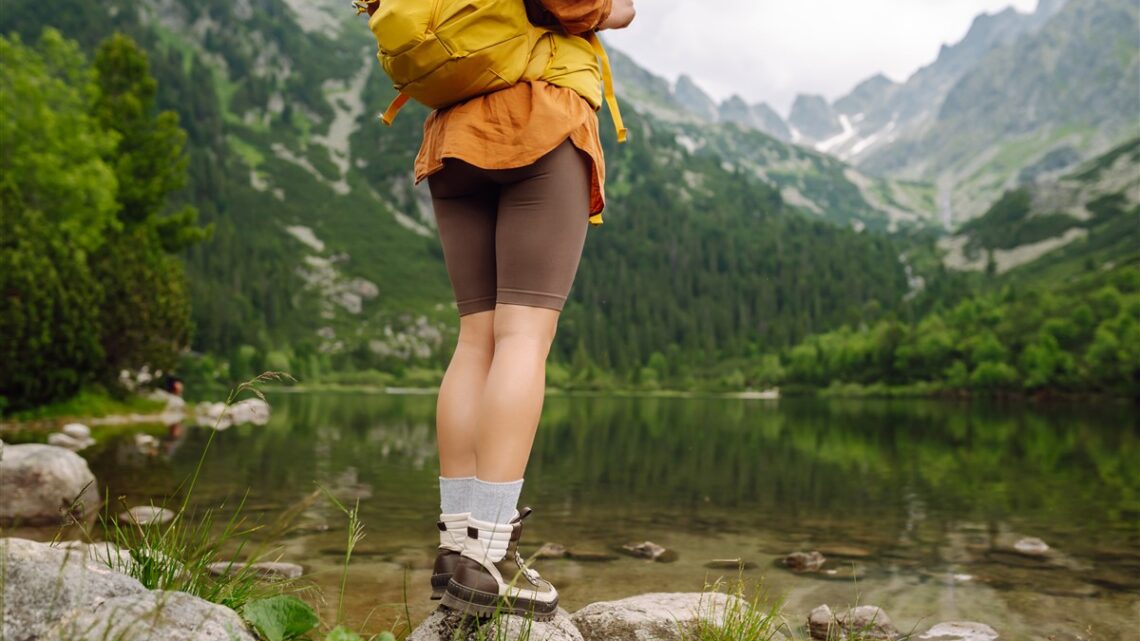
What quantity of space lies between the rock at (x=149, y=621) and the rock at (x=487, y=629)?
780 mm

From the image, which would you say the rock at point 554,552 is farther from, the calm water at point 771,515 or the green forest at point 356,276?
the green forest at point 356,276

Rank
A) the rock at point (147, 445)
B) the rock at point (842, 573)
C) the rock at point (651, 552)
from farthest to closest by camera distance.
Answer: the rock at point (147, 445) < the rock at point (651, 552) < the rock at point (842, 573)

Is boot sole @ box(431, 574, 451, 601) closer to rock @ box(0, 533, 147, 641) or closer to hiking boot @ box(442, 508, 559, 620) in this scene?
hiking boot @ box(442, 508, 559, 620)

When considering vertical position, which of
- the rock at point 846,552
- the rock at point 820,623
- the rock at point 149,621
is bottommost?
the rock at point 846,552

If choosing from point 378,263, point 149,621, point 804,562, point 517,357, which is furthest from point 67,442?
point 378,263

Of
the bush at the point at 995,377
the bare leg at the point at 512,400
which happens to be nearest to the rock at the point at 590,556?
the bare leg at the point at 512,400

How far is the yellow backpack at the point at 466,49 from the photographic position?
306 centimetres

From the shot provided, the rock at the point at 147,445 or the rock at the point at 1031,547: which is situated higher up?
the rock at the point at 1031,547

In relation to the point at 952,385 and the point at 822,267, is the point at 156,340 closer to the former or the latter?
the point at 952,385

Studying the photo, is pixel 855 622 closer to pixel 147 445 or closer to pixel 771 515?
pixel 771 515

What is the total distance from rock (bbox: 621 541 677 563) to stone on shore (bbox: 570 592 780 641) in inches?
138

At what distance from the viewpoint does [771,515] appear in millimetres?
10508

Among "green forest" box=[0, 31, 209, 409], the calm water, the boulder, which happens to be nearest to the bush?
the calm water

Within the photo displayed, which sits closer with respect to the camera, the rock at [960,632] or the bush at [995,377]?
the rock at [960,632]
